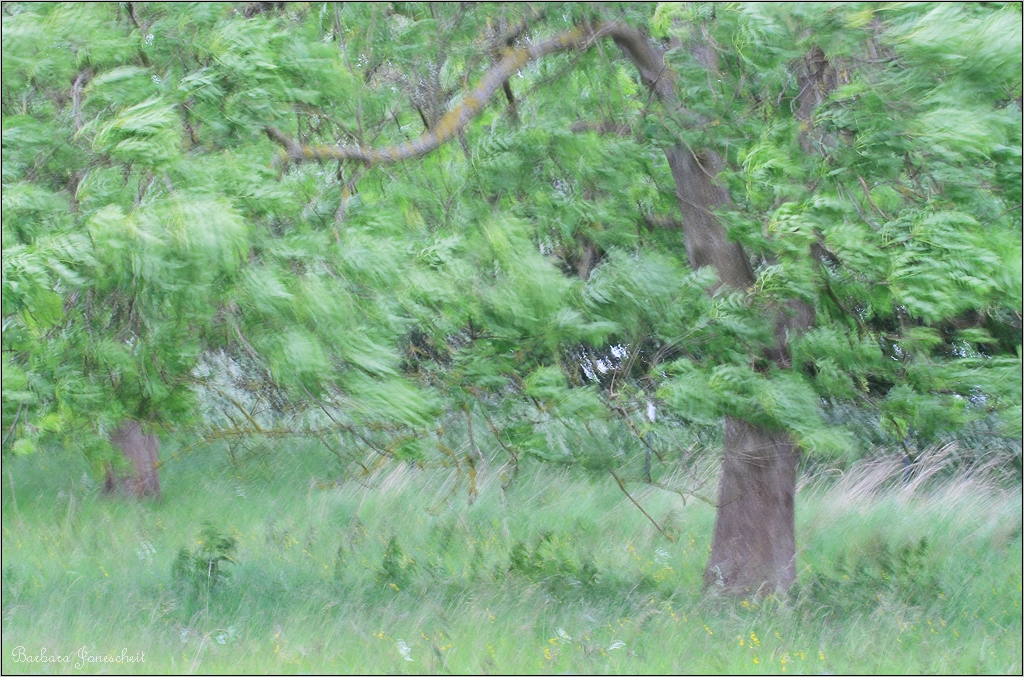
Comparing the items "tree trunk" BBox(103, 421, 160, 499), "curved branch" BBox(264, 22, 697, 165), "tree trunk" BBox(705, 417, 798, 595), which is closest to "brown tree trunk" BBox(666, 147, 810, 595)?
"tree trunk" BBox(705, 417, 798, 595)

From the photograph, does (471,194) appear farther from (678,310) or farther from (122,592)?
(122,592)

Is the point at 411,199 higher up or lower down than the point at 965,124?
lower down

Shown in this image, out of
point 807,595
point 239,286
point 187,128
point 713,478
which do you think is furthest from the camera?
point 713,478

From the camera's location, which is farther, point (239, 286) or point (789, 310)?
point (789, 310)

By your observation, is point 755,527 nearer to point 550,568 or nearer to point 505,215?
point 550,568

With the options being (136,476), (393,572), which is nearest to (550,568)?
(393,572)

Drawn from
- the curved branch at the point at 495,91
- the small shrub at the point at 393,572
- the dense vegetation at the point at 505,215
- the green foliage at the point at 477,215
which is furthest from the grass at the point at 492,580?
the curved branch at the point at 495,91

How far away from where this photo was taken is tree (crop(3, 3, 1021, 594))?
114 inches

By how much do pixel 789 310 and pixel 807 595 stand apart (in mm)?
2690

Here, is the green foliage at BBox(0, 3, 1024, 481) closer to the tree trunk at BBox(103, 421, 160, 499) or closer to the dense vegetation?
the dense vegetation

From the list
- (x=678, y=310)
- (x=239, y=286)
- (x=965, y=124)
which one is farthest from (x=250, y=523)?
(x=965, y=124)

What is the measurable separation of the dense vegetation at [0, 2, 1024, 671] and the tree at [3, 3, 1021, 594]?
2cm

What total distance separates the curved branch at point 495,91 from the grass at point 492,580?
263cm

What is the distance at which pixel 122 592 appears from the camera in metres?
6.43
